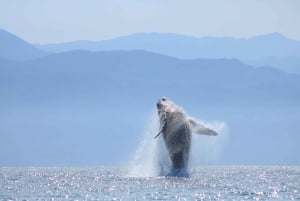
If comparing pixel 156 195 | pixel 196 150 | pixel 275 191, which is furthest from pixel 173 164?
pixel 156 195

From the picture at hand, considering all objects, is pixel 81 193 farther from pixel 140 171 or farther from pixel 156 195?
pixel 140 171

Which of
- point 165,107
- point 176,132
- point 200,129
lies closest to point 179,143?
point 176,132

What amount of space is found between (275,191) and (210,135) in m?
17.5

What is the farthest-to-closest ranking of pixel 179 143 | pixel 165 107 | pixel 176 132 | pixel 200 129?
pixel 200 129
pixel 165 107
pixel 179 143
pixel 176 132

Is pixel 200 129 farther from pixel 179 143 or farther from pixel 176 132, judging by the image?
pixel 176 132

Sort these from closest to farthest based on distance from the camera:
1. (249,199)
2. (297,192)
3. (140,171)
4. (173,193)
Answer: (249,199) → (173,193) → (297,192) → (140,171)

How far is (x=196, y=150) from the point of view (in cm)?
9412

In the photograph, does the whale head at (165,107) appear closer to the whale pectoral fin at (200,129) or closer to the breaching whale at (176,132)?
the breaching whale at (176,132)

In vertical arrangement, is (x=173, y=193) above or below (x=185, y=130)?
below

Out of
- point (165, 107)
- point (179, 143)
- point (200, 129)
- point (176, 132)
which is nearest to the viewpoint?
point (176, 132)

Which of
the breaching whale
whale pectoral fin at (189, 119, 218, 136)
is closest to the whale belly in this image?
the breaching whale

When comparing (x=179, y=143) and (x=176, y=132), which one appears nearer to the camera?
(x=176, y=132)

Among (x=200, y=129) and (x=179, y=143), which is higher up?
(x=200, y=129)

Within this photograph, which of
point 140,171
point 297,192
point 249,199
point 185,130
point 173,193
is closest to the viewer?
point 249,199
